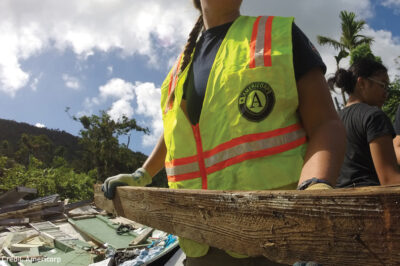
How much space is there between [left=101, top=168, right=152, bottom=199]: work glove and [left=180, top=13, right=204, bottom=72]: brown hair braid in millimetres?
700

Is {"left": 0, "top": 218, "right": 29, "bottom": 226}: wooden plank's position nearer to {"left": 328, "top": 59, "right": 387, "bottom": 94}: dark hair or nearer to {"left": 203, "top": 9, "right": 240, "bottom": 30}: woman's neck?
{"left": 328, "top": 59, "right": 387, "bottom": 94}: dark hair

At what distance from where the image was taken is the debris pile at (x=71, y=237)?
235 inches

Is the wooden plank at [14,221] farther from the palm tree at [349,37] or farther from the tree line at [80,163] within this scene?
the palm tree at [349,37]

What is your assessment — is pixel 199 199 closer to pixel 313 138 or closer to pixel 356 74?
pixel 313 138

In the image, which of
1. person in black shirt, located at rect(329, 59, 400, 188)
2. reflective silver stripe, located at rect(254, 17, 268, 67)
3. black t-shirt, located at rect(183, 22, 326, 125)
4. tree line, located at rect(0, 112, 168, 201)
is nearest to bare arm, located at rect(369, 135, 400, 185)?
person in black shirt, located at rect(329, 59, 400, 188)

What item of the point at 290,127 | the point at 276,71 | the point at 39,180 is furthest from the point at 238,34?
the point at 39,180

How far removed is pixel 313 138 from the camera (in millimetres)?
1077

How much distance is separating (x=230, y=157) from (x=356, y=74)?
2.14 m

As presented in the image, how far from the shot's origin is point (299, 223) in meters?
0.69

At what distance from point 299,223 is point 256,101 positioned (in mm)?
559

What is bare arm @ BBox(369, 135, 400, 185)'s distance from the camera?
2154 millimetres

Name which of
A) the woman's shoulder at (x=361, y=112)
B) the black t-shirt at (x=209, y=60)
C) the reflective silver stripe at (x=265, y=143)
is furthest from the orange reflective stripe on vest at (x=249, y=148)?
the woman's shoulder at (x=361, y=112)

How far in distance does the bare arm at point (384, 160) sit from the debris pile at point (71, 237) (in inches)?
162

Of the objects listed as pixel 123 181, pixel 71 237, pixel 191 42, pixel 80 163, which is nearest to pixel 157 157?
pixel 123 181
